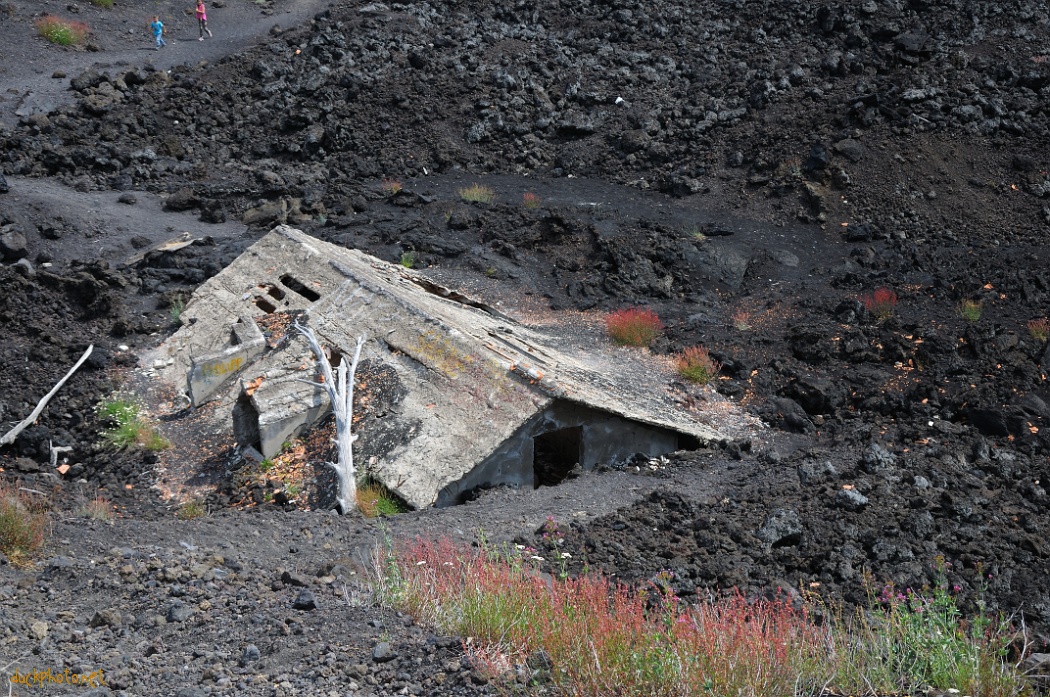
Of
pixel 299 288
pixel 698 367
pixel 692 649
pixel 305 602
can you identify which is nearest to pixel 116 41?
pixel 299 288

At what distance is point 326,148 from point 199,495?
1307 centimetres

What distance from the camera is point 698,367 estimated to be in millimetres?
13031

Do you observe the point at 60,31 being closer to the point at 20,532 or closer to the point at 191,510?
the point at 191,510

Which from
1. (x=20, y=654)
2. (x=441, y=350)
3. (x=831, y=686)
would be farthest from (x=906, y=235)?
(x=20, y=654)

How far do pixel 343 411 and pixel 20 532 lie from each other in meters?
3.48

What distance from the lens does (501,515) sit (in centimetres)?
936

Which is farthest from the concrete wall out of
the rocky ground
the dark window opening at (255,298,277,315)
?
the dark window opening at (255,298,277,315)

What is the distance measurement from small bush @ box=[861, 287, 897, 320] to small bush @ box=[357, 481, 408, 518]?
26.7 feet

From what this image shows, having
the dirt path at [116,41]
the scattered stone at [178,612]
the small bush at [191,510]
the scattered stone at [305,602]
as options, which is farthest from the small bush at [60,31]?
the scattered stone at [305,602]

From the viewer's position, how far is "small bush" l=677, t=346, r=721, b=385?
1298cm

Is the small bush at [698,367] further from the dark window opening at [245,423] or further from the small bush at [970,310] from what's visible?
the dark window opening at [245,423]

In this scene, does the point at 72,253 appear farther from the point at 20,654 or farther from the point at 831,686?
the point at 831,686

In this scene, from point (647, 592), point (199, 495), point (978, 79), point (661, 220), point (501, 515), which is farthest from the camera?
point (978, 79)

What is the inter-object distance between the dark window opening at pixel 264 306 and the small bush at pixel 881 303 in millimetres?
8627
